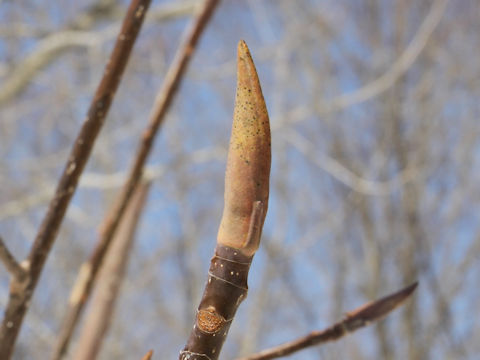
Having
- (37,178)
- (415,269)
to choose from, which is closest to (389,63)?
(415,269)

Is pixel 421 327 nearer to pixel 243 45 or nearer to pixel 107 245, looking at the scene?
pixel 107 245

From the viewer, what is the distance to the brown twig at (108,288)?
497 mm

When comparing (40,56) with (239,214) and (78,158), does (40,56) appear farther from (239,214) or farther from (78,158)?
(239,214)

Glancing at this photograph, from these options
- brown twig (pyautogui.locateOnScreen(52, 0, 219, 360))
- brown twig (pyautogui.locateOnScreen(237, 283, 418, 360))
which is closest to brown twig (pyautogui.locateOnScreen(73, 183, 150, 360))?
brown twig (pyautogui.locateOnScreen(52, 0, 219, 360))

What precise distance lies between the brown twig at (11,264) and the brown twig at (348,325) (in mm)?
118

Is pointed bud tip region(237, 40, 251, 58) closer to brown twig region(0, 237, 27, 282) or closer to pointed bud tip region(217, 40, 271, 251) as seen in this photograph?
pointed bud tip region(217, 40, 271, 251)

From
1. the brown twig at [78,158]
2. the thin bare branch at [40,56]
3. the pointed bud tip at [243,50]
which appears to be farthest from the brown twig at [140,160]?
the thin bare branch at [40,56]

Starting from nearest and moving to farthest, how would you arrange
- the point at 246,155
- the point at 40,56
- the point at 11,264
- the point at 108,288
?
1. the point at 246,155
2. the point at 11,264
3. the point at 108,288
4. the point at 40,56

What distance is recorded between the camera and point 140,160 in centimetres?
36

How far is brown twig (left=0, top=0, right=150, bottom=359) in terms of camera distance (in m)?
A: 0.27

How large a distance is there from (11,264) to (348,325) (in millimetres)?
163

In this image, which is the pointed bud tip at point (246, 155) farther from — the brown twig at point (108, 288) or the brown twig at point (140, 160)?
the brown twig at point (108, 288)

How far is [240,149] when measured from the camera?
0.51 feet

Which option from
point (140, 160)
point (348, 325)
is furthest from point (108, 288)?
point (348, 325)
